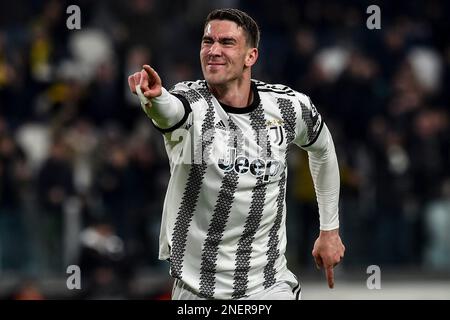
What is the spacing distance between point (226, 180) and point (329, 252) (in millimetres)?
1027

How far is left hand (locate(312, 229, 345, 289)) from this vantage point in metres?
7.83

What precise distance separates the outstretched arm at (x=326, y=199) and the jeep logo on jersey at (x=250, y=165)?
1.90ft

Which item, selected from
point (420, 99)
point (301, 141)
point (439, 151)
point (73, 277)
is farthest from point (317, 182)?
point (420, 99)

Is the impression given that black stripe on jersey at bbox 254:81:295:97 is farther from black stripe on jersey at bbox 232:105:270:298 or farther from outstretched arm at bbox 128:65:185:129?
outstretched arm at bbox 128:65:185:129

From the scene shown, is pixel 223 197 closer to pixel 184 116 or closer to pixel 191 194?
pixel 191 194

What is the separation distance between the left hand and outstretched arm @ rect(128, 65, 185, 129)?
1542 mm

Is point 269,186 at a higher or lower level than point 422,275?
higher

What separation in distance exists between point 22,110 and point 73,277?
3817 millimetres

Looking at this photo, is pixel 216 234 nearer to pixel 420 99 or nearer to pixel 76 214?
pixel 76 214

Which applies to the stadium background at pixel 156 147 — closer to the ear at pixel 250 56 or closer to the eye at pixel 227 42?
the ear at pixel 250 56

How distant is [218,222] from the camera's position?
A: 7.29 m

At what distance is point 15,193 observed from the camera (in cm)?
1450

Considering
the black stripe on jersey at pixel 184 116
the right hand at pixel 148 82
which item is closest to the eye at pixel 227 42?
the black stripe on jersey at pixel 184 116

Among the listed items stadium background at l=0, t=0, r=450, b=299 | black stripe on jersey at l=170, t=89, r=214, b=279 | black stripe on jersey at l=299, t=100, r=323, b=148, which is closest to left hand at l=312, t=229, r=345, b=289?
black stripe on jersey at l=299, t=100, r=323, b=148
